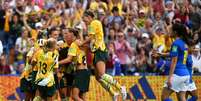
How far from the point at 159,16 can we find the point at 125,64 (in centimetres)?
231

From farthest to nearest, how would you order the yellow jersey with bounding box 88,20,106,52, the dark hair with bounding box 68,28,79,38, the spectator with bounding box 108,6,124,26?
1. the spectator with bounding box 108,6,124,26
2. the yellow jersey with bounding box 88,20,106,52
3. the dark hair with bounding box 68,28,79,38

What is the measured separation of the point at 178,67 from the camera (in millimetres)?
16000

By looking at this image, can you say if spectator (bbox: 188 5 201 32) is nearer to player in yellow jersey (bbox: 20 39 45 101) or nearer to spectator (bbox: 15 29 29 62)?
spectator (bbox: 15 29 29 62)

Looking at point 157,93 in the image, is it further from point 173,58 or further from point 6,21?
point 6,21

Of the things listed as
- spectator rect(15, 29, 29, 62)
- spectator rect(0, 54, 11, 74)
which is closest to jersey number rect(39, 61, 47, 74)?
spectator rect(0, 54, 11, 74)

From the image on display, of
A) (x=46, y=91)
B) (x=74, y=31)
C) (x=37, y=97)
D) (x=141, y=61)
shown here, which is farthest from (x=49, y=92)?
(x=141, y=61)

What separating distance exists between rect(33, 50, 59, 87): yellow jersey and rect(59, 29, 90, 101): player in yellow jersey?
1.66 feet

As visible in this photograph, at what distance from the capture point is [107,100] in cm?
2064

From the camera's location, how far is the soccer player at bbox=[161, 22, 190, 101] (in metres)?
15.8

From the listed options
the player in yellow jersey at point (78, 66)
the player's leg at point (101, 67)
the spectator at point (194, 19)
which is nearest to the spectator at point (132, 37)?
the spectator at point (194, 19)

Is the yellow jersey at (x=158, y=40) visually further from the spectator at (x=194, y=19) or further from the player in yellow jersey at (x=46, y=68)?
the player in yellow jersey at (x=46, y=68)

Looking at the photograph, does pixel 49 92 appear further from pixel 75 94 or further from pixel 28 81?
pixel 28 81

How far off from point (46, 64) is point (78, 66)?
95cm

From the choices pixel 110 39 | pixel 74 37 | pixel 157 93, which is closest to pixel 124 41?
pixel 110 39
